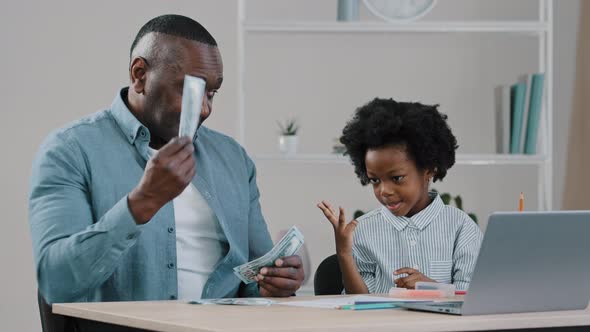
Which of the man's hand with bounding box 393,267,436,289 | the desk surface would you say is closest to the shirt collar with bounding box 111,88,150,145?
the desk surface

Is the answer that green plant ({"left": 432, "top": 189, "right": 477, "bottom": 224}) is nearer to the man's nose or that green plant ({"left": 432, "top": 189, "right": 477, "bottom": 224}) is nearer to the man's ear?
the man's nose

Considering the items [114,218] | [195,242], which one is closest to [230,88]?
[195,242]

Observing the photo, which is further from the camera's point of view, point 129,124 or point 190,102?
point 129,124

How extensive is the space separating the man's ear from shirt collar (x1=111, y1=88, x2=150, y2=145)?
0.17ft

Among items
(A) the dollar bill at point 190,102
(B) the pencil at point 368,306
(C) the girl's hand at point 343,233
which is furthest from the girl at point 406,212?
(A) the dollar bill at point 190,102

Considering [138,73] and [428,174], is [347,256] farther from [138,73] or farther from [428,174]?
[138,73]

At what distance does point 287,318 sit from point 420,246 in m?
0.96

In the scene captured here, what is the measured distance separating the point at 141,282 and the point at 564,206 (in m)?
2.23

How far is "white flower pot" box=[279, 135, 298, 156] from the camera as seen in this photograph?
3.39 m

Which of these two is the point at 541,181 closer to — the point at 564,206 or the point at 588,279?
the point at 564,206

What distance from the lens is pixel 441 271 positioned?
7.39ft

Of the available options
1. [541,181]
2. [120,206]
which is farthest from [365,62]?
[120,206]

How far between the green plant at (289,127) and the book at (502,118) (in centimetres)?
74

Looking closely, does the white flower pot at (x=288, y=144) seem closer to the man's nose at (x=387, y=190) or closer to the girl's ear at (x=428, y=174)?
the girl's ear at (x=428, y=174)
